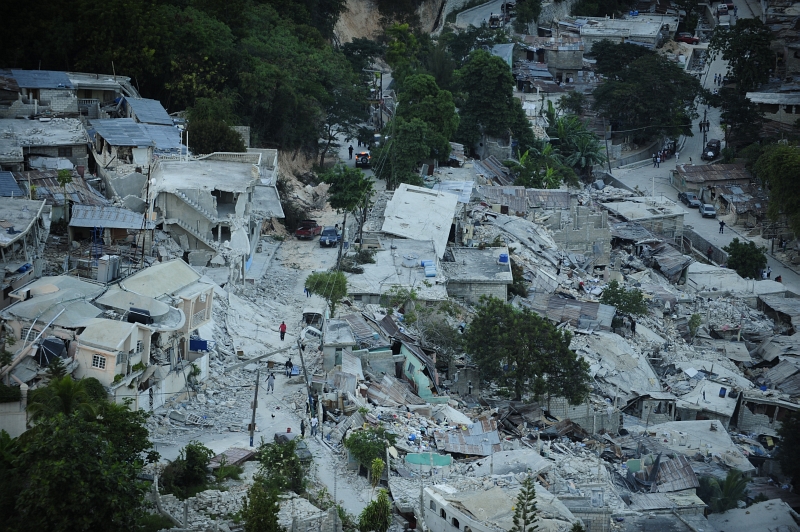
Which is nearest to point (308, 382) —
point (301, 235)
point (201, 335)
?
point (201, 335)

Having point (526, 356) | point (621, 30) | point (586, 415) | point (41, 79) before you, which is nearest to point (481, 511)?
point (526, 356)

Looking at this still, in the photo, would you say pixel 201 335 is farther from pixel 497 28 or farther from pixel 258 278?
pixel 497 28

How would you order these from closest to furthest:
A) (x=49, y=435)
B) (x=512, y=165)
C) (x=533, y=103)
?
1. (x=49, y=435)
2. (x=512, y=165)
3. (x=533, y=103)

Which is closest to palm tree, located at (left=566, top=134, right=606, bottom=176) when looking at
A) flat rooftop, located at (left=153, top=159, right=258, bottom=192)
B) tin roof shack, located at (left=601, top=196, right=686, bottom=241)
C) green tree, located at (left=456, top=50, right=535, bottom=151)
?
green tree, located at (left=456, top=50, right=535, bottom=151)

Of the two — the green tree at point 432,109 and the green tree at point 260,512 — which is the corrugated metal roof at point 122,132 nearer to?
the green tree at point 432,109

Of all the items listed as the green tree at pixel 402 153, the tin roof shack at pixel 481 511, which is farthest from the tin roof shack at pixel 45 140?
the tin roof shack at pixel 481 511

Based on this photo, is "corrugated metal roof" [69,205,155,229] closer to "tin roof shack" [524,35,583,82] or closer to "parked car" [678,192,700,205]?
"parked car" [678,192,700,205]
